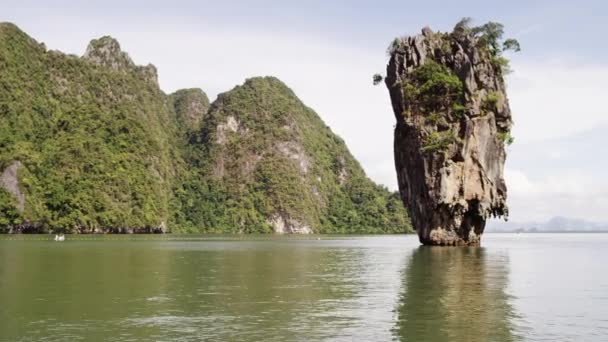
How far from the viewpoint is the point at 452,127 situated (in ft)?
217

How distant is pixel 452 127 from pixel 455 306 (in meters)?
45.0

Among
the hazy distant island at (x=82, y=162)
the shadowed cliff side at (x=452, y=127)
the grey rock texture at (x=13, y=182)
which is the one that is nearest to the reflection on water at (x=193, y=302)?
the shadowed cliff side at (x=452, y=127)

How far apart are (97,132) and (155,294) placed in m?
141

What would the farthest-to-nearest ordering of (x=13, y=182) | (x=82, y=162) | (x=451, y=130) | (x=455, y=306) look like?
(x=82, y=162) < (x=13, y=182) < (x=451, y=130) < (x=455, y=306)

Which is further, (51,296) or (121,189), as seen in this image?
(121,189)

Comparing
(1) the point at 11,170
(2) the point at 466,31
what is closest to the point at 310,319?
(2) the point at 466,31

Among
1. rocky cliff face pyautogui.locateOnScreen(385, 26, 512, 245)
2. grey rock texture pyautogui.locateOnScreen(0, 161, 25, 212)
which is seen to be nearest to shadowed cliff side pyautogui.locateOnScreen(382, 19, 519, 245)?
rocky cliff face pyautogui.locateOnScreen(385, 26, 512, 245)

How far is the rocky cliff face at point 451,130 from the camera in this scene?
6419cm

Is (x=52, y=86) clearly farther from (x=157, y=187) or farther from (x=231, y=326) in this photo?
(x=231, y=326)

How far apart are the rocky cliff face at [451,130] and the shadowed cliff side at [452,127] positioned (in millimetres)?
95

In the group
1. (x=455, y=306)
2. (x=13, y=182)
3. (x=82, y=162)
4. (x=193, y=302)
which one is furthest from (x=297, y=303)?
(x=82, y=162)

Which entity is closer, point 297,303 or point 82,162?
point 297,303

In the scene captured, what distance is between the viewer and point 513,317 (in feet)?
69.1

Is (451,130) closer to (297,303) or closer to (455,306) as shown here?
(455,306)
